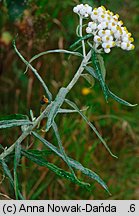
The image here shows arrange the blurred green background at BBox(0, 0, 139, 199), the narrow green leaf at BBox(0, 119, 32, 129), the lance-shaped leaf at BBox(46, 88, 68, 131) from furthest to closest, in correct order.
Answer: the blurred green background at BBox(0, 0, 139, 199)
the narrow green leaf at BBox(0, 119, 32, 129)
the lance-shaped leaf at BBox(46, 88, 68, 131)

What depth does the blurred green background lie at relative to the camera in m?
2.47

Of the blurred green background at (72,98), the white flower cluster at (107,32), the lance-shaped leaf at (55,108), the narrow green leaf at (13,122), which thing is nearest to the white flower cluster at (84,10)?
the white flower cluster at (107,32)

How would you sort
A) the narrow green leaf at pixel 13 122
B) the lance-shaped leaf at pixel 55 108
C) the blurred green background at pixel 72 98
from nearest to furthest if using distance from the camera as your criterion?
1. the lance-shaped leaf at pixel 55 108
2. the narrow green leaf at pixel 13 122
3. the blurred green background at pixel 72 98

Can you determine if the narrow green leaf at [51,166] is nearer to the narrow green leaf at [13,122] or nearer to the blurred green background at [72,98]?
the narrow green leaf at [13,122]

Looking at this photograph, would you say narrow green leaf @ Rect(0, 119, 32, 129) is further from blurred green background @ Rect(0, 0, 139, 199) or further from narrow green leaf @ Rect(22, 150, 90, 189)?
blurred green background @ Rect(0, 0, 139, 199)

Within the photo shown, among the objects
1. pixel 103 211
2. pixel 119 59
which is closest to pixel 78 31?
pixel 103 211

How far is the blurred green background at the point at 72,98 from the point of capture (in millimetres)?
2467

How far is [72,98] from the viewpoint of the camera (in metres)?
3.05

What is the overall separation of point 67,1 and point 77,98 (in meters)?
0.71

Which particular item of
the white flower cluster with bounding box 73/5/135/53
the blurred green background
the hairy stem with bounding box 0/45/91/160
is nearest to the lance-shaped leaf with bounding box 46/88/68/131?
the hairy stem with bounding box 0/45/91/160

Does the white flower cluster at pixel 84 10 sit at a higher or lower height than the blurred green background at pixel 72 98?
higher

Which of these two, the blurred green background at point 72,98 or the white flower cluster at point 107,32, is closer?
the white flower cluster at point 107,32

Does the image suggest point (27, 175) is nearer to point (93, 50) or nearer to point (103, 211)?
point (103, 211)

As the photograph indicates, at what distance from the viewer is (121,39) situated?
1.29 metres
